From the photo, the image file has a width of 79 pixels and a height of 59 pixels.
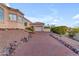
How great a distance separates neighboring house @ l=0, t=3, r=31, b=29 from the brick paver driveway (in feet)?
1.28

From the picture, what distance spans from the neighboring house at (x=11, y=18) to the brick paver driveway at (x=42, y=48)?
1.28 ft

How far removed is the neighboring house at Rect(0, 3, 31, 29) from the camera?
5398 millimetres

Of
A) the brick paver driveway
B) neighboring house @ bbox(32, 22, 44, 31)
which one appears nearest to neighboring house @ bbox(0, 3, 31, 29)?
neighboring house @ bbox(32, 22, 44, 31)

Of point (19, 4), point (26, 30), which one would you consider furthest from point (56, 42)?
point (19, 4)

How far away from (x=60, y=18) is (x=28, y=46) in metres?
0.86

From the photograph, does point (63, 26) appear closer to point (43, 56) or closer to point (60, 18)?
point (60, 18)

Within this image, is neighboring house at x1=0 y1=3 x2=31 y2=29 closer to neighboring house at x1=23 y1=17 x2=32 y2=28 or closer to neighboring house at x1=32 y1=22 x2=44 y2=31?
neighboring house at x1=23 y1=17 x2=32 y2=28

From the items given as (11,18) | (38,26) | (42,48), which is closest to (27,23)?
(38,26)

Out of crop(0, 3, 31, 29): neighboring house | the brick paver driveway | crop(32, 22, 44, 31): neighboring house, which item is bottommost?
the brick paver driveway

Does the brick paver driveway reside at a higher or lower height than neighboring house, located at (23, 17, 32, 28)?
lower

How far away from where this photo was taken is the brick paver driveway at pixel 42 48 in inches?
213

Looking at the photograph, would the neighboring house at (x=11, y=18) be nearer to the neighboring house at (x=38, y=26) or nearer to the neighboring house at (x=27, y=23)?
the neighboring house at (x=27, y=23)

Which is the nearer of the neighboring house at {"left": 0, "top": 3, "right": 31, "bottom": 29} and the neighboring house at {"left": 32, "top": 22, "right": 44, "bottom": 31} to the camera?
the neighboring house at {"left": 0, "top": 3, "right": 31, "bottom": 29}

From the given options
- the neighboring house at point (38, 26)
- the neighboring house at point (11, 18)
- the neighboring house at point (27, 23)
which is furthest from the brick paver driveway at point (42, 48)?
the neighboring house at point (11, 18)
